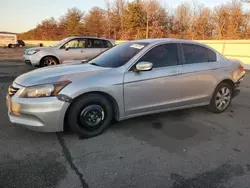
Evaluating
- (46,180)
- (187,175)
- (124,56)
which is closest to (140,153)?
(187,175)

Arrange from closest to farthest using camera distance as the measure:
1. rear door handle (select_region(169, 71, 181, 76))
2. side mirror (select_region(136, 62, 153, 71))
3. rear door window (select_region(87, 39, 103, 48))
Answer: side mirror (select_region(136, 62, 153, 71))
rear door handle (select_region(169, 71, 181, 76))
rear door window (select_region(87, 39, 103, 48))

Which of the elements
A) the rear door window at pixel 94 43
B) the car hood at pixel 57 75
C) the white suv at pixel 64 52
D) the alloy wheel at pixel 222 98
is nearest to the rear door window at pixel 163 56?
the car hood at pixel 57 75

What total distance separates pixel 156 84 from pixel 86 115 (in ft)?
4.37

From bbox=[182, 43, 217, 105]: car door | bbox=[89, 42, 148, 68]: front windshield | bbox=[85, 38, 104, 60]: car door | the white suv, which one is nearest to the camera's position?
bbox=[89, 42, 148, 68]: front windshield

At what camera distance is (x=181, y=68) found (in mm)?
4059

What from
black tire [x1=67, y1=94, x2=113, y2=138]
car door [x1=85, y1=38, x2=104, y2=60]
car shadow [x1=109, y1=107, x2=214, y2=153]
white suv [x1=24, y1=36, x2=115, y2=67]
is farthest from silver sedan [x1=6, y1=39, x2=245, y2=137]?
car door [x1=85, y1=38, x2=104, y2=60]

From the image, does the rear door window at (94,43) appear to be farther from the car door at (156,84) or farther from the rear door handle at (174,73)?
the rear door handle at (174,73)

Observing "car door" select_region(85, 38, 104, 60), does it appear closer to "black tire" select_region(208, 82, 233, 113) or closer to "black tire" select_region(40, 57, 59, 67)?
"black tire" select_region(40, 57, 59, 67)

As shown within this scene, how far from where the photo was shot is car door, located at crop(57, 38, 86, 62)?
981 centimetres

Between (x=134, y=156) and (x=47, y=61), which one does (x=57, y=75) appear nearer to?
(x=134, y=156)

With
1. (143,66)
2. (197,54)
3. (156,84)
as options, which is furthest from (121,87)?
(197,54)

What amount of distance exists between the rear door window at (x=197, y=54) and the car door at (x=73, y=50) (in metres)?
6.74

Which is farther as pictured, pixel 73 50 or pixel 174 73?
pixel 73 50

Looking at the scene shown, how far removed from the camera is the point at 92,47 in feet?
34.6
